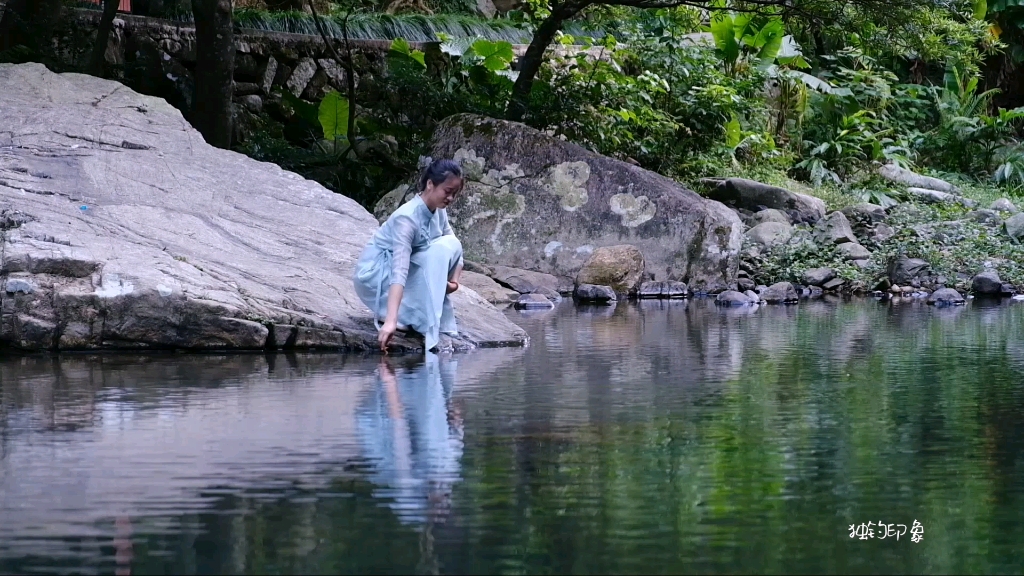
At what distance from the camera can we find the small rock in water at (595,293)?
36.3 feet

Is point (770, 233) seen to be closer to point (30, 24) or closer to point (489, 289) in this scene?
point (489, 289)

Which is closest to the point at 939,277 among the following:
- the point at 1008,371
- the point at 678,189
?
the point at 678,189

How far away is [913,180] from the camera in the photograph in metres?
17.4

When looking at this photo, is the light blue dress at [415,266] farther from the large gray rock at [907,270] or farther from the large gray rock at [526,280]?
the large gray rock at [907,270]

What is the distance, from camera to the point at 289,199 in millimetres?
8805

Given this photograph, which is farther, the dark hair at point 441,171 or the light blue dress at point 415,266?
the light blue dress at point 415,266

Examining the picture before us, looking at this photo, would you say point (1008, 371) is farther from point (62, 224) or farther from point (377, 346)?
point (62, 224)

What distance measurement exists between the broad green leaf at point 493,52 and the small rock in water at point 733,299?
14.6 feet

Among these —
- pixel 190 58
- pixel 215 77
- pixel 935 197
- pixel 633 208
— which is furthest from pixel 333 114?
pixel 935 197

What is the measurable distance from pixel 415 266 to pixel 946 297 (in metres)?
6.03

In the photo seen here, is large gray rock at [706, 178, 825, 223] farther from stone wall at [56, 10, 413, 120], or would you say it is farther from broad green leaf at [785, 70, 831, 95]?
broad green leaf at [785, 70, 831, 95]

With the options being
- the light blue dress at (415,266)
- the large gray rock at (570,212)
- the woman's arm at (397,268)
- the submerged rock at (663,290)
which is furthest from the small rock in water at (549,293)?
the woman's arm at (397,268)

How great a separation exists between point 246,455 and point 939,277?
30.2ft

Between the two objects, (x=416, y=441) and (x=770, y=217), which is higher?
(x=770, y=217)
